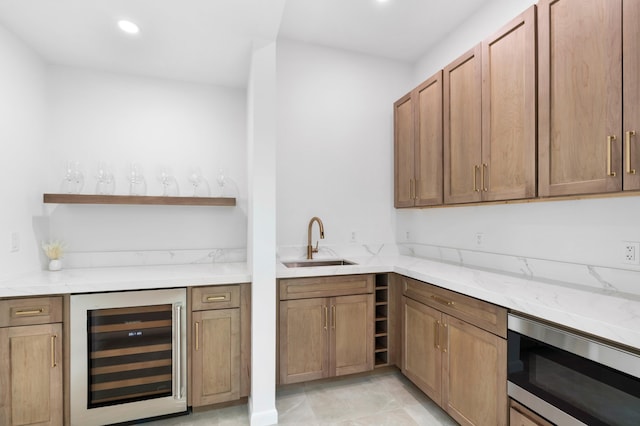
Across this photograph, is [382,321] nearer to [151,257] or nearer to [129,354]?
[129,354]

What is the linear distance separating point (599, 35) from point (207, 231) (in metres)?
2.82

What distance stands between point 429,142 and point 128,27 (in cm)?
228

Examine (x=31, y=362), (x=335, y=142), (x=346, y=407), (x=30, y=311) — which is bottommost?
(x=346, y=407)

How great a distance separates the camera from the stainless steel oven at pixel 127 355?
6.26 feet

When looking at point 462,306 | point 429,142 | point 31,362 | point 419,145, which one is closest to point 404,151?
point 419,145

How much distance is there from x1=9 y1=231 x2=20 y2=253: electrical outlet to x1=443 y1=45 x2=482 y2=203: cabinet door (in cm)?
303

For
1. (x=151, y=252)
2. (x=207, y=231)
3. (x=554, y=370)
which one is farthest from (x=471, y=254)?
(x=151, y=252)

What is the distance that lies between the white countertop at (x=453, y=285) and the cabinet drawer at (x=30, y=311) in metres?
0.06

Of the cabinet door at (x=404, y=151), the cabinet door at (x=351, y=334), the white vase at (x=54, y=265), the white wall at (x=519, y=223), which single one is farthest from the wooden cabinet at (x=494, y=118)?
the white vase at (x=54, y=265)

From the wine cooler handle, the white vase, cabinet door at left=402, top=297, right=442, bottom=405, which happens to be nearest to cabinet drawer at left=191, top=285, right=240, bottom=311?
the wine cooler handle

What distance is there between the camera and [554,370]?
1356 mm

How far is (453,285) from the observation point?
190 centimetres

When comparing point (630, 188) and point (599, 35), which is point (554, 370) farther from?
point (599, 35)

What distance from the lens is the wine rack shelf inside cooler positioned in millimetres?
1950
